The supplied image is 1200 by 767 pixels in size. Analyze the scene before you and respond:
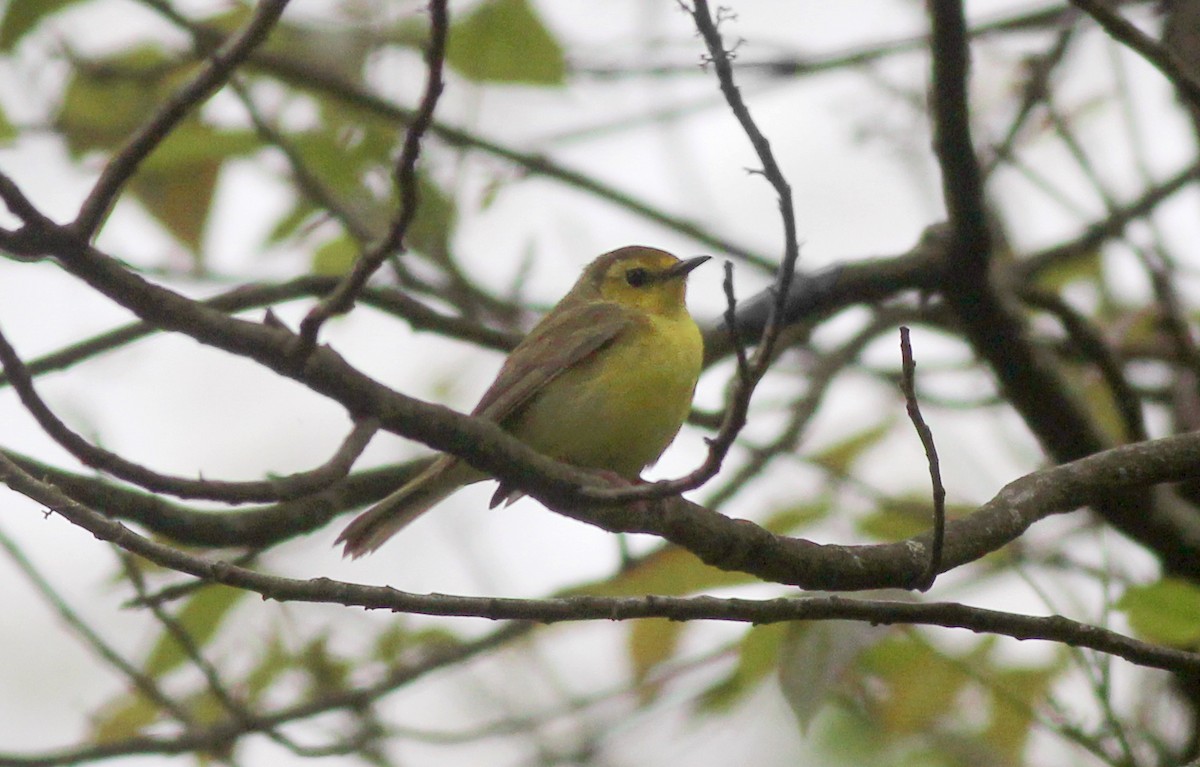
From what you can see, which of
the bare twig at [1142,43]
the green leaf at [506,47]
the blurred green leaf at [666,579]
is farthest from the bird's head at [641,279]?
the bare twig at [1142,43]

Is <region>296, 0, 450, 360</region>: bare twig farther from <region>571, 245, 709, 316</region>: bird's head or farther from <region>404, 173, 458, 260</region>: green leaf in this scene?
<region>404, 173, 458, 260</region>: green leaf

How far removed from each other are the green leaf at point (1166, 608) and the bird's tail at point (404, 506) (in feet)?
6.33

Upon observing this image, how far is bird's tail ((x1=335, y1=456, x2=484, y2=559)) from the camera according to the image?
4.23 meters

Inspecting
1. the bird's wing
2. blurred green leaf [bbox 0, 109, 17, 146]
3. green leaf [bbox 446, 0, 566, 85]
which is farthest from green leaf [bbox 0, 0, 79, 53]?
the bird's wing

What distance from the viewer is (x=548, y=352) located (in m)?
5.03

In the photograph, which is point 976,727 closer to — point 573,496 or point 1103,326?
point 1103,326

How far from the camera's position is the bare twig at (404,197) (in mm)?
2486

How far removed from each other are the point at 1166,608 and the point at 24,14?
167 inches

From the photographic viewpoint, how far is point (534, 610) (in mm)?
2861

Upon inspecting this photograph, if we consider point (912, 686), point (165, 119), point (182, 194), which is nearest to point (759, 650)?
point (912, 686)

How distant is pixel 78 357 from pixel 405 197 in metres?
2.12

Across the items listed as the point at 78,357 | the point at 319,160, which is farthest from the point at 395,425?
the point at 319,160

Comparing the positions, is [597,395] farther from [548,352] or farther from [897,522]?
[897,522]

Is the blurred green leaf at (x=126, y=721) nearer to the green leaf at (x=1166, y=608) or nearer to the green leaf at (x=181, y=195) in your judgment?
the green leaf at (x=181, y=195)
